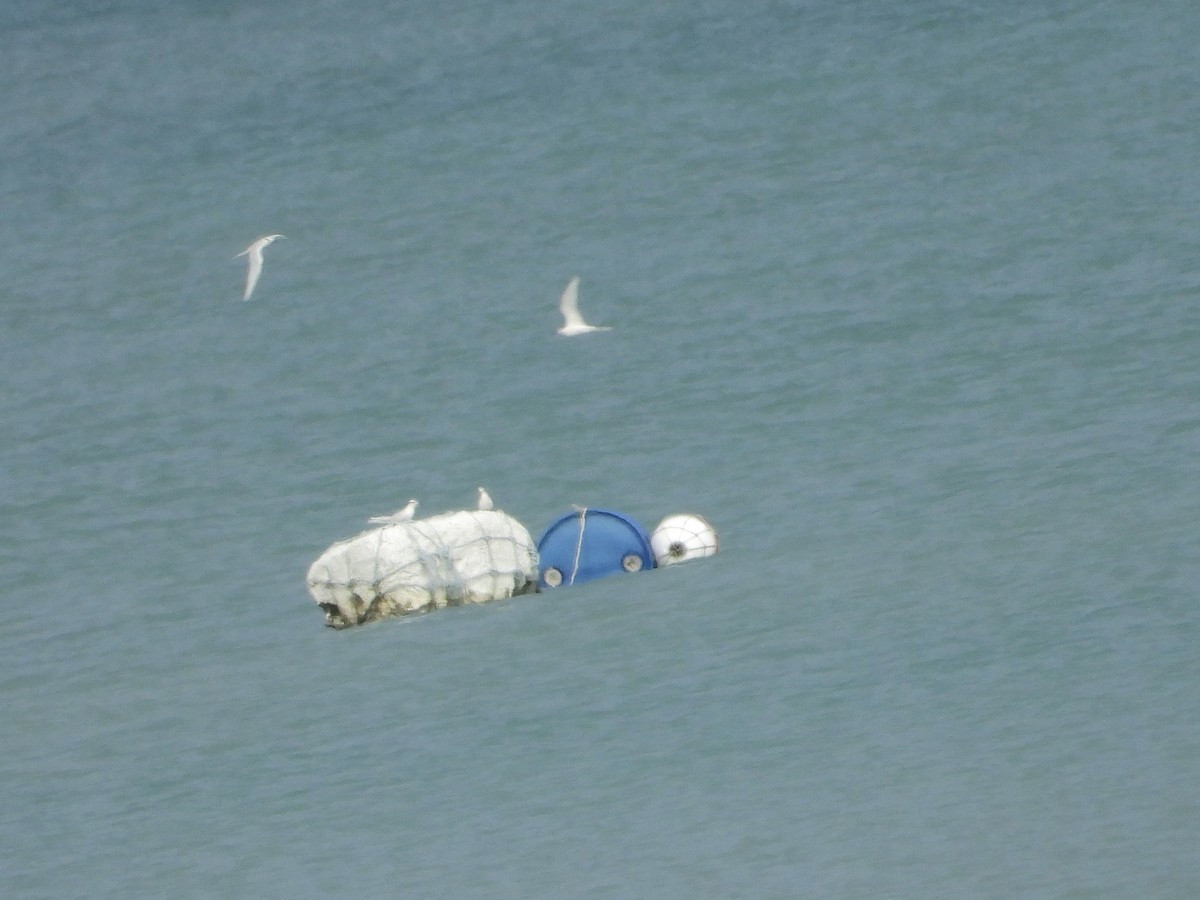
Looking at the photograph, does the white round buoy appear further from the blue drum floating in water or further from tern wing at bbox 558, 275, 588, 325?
tern wing at bbox 558, 275, 588, 325

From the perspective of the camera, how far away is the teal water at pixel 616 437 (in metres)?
Answer: 8.33

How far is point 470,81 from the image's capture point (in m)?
18.9

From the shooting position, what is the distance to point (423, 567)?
10.8m

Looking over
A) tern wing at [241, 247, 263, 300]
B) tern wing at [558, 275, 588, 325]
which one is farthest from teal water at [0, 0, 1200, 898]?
tern wing at [558, 275, 588, 325]

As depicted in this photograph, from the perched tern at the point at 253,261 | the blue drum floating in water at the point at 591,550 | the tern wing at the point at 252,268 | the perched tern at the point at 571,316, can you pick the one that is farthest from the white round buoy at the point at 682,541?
the tern wing at the point at 252,268

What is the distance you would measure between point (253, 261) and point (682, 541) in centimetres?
559

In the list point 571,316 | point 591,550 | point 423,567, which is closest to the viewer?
point 423,567

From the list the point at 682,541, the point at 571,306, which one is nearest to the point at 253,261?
the point at 571,306

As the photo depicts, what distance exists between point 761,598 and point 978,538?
111cm

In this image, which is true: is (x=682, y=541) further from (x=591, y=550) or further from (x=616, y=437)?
(x=616, y=437)

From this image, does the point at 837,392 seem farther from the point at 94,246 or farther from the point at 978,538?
the point at 94,246

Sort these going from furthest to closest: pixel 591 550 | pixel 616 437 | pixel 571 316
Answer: pixel 571 316 < pixel 616 437 < pixel 591 550

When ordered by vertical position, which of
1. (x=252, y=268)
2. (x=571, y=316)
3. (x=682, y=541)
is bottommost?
(x=682, y=541)

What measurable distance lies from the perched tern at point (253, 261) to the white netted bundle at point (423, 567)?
4.84 m
